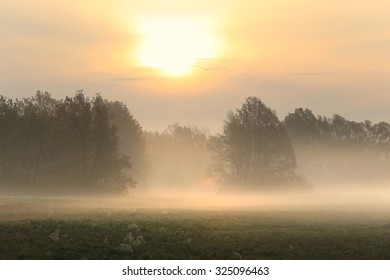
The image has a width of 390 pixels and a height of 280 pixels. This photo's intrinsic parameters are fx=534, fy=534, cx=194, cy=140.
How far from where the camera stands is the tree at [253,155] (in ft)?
381

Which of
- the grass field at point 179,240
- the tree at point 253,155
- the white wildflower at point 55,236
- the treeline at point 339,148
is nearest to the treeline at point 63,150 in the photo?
the tree at point 253,155

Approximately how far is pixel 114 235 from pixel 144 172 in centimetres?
10610

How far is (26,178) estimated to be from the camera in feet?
337

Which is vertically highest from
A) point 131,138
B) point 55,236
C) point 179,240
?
point 131,138

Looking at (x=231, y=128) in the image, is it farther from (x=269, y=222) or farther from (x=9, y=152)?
(x=269, y=222)

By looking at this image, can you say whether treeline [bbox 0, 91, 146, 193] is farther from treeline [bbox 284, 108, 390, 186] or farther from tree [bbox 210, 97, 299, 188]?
treeline [bbox 284, 108, 390, 186]

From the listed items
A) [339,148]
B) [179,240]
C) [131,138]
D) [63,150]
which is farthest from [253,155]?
[179,240]

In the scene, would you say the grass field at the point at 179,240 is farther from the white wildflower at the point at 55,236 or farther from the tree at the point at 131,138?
the tree at the point at 131,138

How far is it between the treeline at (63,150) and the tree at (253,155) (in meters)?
23.1

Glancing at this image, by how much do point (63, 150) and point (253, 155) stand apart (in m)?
41.9

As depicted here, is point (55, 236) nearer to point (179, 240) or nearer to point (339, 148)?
point (179, 240)

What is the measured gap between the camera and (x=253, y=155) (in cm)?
11875

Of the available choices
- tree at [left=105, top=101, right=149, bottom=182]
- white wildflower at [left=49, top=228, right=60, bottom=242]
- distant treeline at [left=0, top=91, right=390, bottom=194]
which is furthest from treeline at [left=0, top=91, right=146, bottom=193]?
white wildflower at [left=49, top=228, right=60, bottom=242]
